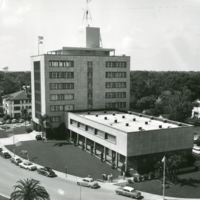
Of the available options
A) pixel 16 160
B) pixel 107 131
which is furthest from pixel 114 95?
pixel 16 160

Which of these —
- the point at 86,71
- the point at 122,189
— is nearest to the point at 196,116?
the point at 86,71

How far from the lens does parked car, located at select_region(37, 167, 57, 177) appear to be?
62.8 m

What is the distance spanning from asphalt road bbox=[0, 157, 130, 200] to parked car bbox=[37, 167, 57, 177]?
82 centimetres

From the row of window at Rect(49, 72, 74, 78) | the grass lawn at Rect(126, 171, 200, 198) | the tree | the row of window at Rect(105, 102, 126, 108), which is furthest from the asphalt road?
the row of window at Rect(105, 102, 126, 108)

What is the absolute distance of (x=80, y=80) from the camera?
99250 millimetres

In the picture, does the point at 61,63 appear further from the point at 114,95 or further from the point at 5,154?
the point at 5,154

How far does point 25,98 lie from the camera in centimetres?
13500

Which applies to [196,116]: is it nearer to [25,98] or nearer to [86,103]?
[86,103]

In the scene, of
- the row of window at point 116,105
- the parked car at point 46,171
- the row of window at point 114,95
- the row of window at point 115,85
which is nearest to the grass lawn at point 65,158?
the parked car at point 46,171

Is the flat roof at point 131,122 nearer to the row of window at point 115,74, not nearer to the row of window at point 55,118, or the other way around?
the row of window at point 55,118

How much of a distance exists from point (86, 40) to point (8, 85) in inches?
3385

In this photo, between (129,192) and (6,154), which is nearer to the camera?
(129,192)

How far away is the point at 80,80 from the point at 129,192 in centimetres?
5255

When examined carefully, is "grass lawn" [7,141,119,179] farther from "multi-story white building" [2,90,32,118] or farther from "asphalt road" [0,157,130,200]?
"multi-story white building" [2,90,32,118]
